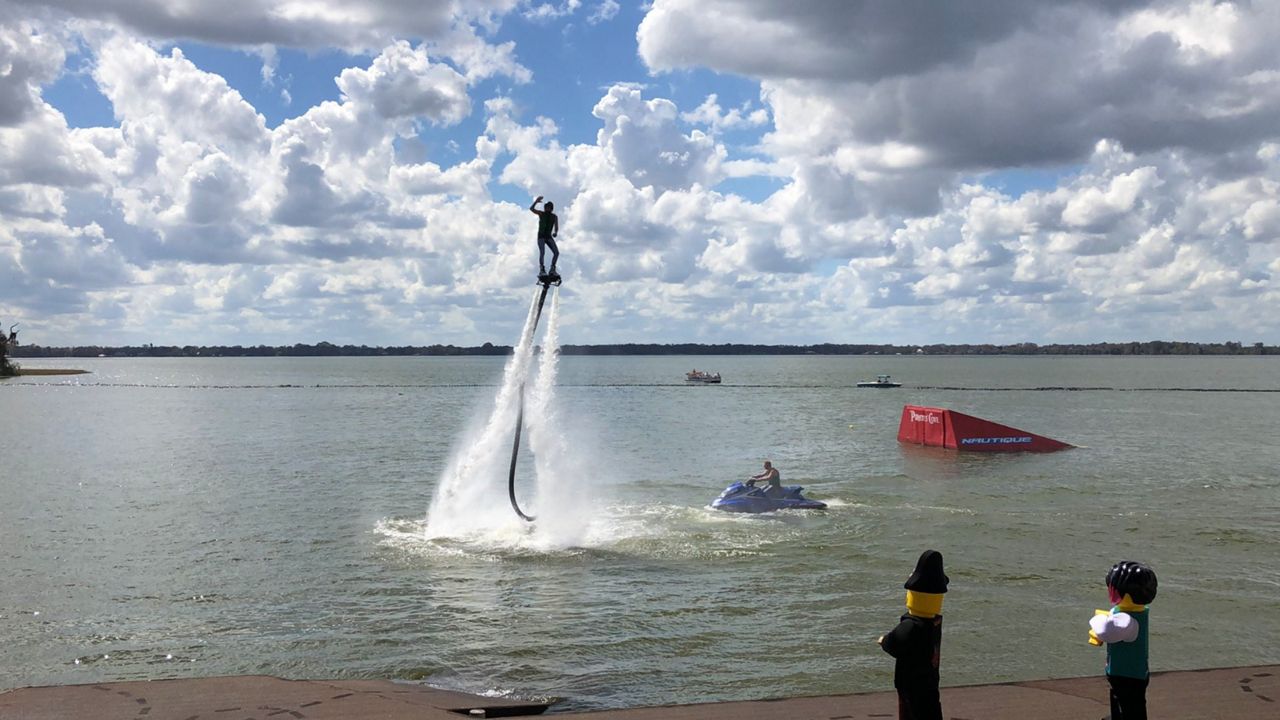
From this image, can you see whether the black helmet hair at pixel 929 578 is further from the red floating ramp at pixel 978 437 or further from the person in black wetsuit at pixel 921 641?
the red floating ramp at pixel 978 437

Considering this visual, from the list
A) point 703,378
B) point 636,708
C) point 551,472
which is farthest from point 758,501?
point 703,378

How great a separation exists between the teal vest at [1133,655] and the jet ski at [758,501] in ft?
81.9

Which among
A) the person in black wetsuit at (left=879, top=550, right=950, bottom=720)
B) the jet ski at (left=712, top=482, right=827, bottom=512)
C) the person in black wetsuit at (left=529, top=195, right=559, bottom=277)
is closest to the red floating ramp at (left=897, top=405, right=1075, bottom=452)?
the jet ski at (left=712, top=482, right=827, bottom=512)

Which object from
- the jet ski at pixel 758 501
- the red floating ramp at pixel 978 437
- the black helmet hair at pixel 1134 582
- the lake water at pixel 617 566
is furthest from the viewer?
the red floating ramp at pixel 978 437

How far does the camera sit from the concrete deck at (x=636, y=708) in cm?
1128

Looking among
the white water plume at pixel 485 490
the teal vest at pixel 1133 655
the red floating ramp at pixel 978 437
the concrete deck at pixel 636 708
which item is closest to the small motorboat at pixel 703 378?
the red floating ramp at pixel 978 437

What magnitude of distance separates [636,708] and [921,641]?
14.6ft

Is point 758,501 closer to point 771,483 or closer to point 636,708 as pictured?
point 771,483

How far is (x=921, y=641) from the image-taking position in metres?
8.00

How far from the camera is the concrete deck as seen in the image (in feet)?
37.0

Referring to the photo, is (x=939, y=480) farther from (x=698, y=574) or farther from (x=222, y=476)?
(x=222, y=476)

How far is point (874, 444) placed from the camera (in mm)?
59375

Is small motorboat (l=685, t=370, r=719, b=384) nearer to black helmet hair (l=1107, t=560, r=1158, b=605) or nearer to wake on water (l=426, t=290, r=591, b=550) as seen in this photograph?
wake on water (l=426, t=290, r=591, b=550)

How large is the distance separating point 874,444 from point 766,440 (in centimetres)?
760
